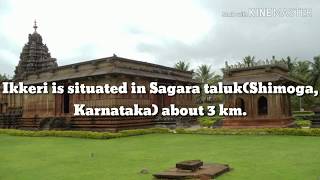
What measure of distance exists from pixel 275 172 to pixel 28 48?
3889cm

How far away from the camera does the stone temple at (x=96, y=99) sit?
2617 centimetres

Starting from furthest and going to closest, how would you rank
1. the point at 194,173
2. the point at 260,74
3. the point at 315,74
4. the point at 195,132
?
the point at 315,74 < the point at 260,74 < the point at 195,132 < the point at 194,173

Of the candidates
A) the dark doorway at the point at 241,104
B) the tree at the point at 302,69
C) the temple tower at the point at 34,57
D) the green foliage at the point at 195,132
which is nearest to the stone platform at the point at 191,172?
the green foliage at the point at 195,132

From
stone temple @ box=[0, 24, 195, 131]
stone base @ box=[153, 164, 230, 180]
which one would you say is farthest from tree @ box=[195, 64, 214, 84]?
stone base @ box=[153, 164, 230, 180]

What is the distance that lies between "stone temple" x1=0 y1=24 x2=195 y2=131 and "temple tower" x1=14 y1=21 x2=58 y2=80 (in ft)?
17.1

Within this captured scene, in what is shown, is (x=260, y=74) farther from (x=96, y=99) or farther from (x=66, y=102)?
(x=66, y=102)

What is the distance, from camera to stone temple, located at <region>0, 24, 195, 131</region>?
2617 cm

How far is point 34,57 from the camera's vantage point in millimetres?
42188

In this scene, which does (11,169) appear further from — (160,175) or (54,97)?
(54,97)

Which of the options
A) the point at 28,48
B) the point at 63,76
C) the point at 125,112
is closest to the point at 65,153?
the point at 125,112

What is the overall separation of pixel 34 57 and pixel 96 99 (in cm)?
1879

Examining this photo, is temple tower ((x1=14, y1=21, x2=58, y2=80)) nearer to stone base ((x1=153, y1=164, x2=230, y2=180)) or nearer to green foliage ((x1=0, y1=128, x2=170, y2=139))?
green foliage ((x1=0, y1=128, x2=170, y2=139))

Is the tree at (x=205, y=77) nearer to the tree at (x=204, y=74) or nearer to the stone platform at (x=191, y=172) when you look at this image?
the tree at (x=204, y=74)

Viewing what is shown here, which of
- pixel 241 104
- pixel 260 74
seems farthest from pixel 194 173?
pixel 241 104
